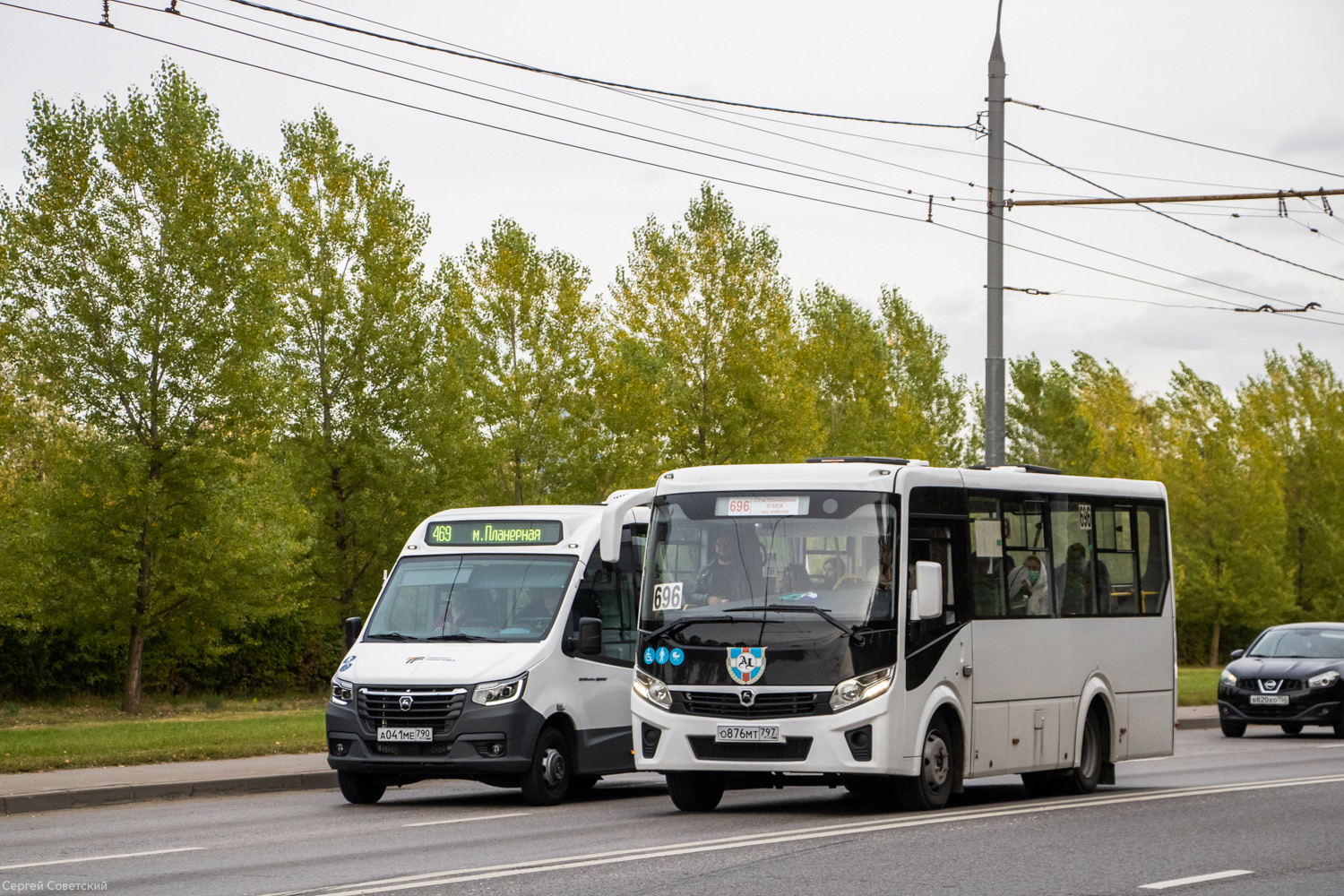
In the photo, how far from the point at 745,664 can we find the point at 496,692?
252 centimetres

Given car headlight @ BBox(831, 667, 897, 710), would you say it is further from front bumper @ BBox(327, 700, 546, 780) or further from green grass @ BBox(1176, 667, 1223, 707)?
green grass @ BBox(1176, 667, 1223, 707)

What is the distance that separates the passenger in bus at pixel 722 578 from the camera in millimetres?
13234

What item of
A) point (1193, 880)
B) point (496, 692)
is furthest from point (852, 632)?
point (1193, 880)

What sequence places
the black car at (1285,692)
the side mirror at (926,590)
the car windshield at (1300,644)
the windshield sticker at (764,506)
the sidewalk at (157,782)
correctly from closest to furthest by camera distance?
the side mirror at (926,590), the windshield sticker at (764,506), the sidewalk at (157,782), the black car at (1285,692), the car windshield at (1300,644)

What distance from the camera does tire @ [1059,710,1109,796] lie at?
15.6m

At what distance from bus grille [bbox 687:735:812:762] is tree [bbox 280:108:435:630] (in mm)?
22920

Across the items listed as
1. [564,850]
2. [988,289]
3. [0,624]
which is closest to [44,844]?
[564,850]

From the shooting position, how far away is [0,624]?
3403cm

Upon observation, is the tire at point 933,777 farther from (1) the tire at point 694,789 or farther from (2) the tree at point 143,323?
(2) the tree at point 143,323

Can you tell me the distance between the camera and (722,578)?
13320 millimetres

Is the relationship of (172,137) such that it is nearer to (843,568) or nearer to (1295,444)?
(843,568)

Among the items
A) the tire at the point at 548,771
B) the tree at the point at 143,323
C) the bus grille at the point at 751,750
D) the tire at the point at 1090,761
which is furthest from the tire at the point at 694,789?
the tree at the point at 143,323

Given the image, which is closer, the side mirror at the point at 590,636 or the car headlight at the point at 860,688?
the car headlight at the point at 860,688

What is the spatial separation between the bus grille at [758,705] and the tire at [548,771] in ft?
6.98
